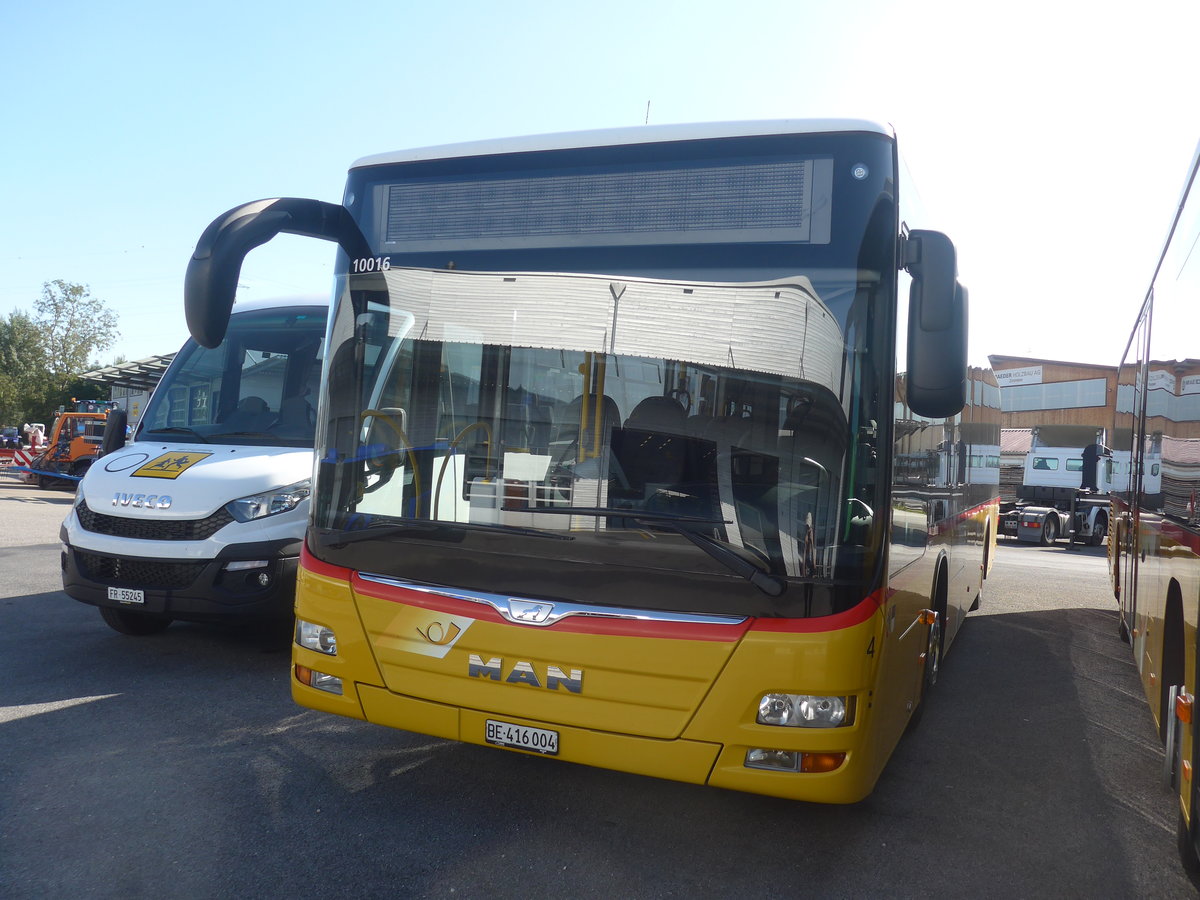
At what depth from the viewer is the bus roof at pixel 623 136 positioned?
358cm

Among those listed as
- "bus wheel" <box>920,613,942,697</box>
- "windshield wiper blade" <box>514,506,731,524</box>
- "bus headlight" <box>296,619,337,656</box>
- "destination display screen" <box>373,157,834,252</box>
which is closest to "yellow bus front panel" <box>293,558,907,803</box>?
"bus headlight" <box>296,619,337,656</box>

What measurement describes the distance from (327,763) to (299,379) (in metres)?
3.18

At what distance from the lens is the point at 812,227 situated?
3498mm

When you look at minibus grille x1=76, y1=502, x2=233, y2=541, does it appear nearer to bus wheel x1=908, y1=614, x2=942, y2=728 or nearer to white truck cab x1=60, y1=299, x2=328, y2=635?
white truck cab x1=60, y1=299, x2=328, y2=635

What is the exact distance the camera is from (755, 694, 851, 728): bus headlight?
335cm

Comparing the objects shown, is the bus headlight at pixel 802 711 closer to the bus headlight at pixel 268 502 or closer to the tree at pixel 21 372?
the bus headlight at pixel 268 502

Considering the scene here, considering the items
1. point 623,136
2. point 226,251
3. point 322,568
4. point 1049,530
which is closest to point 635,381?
point 623,136

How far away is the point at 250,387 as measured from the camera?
691 cm

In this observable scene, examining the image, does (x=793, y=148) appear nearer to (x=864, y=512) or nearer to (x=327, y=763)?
(x=864, y=512)

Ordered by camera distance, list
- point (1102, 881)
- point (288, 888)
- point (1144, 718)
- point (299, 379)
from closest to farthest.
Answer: point (288, 888), point (1102, 881), point (1144, 718), point (299, 379)

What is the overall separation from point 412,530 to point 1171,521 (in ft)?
11.4

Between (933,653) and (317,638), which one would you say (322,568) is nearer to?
(317,638)

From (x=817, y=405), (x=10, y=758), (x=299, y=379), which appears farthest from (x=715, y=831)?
(x=299, y=379)

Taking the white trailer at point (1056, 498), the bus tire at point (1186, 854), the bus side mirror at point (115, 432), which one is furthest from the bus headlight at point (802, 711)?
the white trailer at point (1056, 498)
